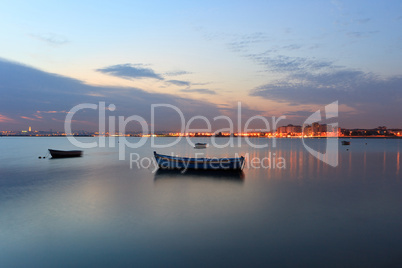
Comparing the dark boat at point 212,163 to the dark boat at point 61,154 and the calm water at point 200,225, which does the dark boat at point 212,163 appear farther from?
the dark boat at point 61,154

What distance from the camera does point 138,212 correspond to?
12.4 m

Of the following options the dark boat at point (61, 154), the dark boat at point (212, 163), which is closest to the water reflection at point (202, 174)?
the dark boat at point (212, 163)

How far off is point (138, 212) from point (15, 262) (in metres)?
5.46

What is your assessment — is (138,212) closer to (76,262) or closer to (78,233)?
(78,233)

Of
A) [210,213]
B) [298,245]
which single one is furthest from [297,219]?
[210,213]

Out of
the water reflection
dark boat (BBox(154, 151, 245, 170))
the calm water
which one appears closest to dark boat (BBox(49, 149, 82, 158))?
the calm water

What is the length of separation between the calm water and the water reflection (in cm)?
250

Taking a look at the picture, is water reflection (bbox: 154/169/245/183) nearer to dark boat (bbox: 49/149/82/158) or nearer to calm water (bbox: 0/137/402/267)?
calm water (bbox: 0/137/402/267)

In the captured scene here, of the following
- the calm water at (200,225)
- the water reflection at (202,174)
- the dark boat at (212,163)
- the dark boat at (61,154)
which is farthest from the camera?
the dark boat at (61,154)

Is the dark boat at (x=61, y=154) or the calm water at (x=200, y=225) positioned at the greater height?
the dark boat at (x=61, y=154)

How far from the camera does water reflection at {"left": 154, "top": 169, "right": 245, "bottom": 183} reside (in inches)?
873

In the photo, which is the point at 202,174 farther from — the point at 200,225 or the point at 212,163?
the point at 200,225

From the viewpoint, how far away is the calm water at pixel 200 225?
7.69 meters

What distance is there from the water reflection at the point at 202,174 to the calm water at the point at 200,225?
8.22 feet
